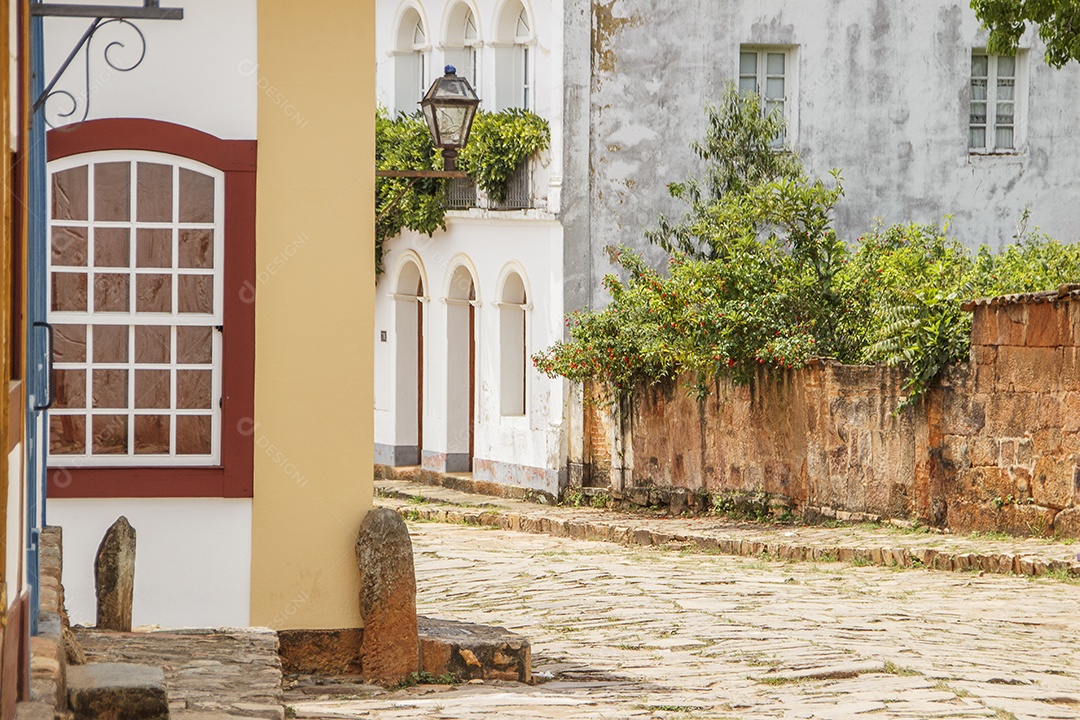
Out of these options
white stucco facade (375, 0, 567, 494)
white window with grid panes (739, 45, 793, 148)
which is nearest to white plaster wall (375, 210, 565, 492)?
white stucco facade (375, 0, 567, 494)

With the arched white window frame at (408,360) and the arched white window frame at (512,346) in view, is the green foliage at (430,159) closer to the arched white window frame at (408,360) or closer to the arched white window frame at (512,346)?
the arched white window frame at (408,360)

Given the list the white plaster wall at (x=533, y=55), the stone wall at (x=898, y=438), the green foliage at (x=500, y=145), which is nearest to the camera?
the stone wall at (x=898, y=438)

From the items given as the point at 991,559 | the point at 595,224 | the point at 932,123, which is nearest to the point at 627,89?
the point at 595,224

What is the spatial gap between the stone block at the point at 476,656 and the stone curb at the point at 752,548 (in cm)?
530

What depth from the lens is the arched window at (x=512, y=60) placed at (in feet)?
74.5

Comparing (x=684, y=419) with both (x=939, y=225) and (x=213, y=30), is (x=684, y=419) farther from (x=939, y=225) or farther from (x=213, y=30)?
(x=213, y=30)

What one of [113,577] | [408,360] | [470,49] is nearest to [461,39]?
[470,49]

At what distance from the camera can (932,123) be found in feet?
74.0

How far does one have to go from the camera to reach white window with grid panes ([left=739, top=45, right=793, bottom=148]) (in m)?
22.1

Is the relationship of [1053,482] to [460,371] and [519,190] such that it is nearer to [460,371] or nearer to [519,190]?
[519,190]

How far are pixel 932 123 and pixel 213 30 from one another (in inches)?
621

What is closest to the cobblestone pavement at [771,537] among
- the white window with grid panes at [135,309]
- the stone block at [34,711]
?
the white window with grid panes at [135,309]

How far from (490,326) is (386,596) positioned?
1484 centimetres

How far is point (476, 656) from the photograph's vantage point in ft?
28.7
